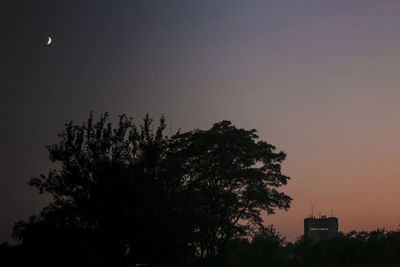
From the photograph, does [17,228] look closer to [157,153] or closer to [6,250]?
[6,250]

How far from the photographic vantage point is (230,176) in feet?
170

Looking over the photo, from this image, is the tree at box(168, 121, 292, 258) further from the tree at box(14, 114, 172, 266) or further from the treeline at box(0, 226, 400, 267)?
the tree at box(14, 114, 172, 266)

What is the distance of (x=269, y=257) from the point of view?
5297 centimetres

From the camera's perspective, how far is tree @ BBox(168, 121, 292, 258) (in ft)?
169

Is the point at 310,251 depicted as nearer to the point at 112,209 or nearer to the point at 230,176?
the point at 230,176

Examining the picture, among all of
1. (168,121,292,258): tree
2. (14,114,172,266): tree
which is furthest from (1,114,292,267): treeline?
(168,121,292,258): tree

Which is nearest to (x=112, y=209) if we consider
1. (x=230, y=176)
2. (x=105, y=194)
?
(x=105, y=194)

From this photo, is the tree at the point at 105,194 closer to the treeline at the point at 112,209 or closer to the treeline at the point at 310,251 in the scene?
the treeline at the point at 112,209

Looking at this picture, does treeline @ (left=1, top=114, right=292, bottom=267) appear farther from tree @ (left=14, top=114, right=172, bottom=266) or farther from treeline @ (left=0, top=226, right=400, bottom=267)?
treeline @ (left=0, top=226, right=400, bottom=267)

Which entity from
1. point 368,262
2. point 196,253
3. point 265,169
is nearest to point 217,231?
point 196,253

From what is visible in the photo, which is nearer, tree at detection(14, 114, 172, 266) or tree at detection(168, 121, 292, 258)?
tree at detection(14, 114, 172, 266)

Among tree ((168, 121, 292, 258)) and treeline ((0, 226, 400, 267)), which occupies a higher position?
tree ((168, 121, 292, 258))

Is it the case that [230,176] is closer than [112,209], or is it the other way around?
[112,209]

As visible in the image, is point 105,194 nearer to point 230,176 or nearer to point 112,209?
point 112,209
